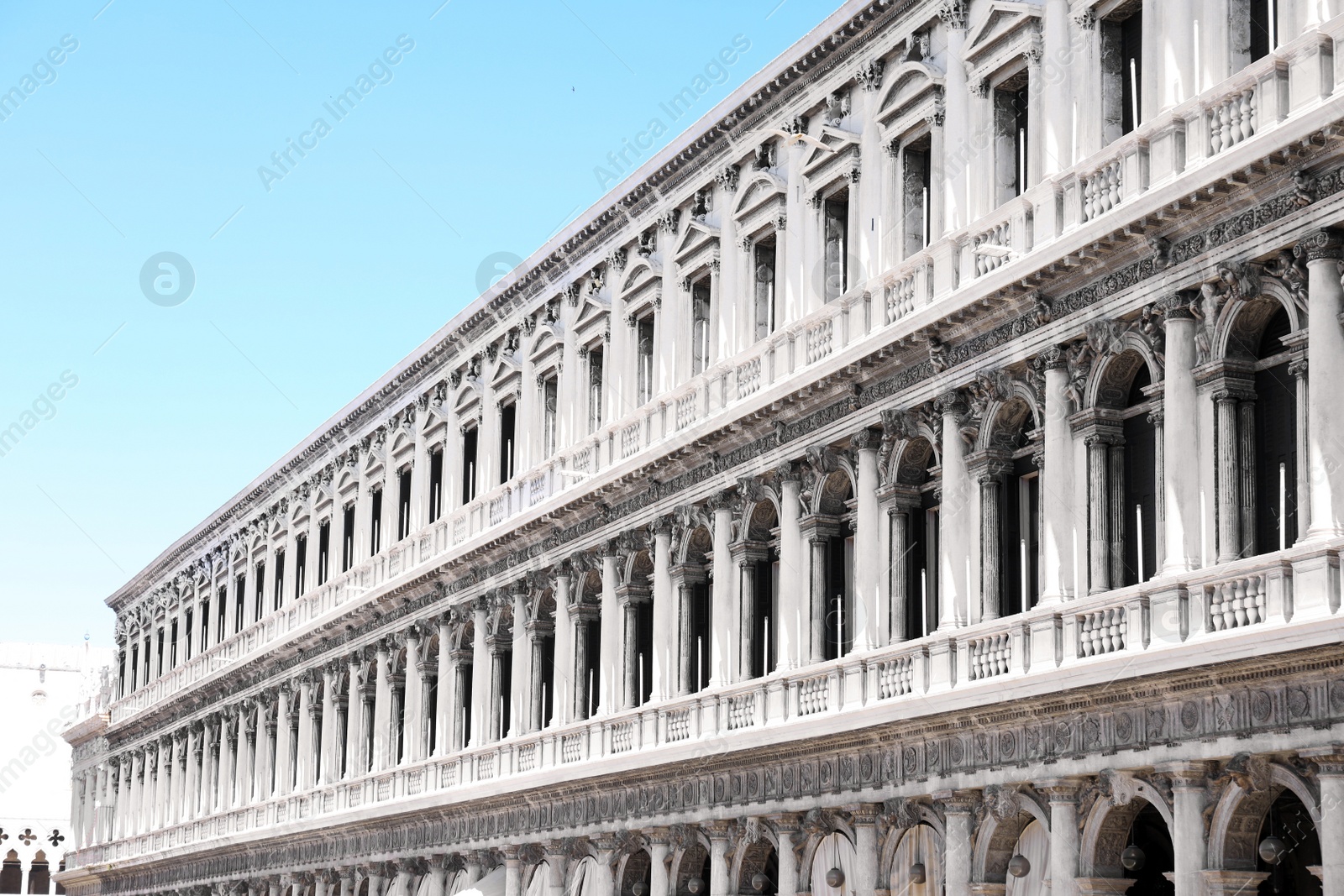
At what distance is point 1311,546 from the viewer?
18188mm

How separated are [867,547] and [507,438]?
46.7ft

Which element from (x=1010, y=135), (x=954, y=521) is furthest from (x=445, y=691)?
(x=1010, y=135)

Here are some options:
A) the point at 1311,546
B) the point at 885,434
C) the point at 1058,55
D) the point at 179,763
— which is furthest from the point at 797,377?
the point at 179,763

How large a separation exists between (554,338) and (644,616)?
6102 millimetres

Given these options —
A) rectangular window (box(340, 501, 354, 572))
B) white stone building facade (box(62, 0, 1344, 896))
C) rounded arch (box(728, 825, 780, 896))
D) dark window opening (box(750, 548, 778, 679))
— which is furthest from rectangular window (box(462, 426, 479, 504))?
rounded arch (box(728, 825, 780, 896))

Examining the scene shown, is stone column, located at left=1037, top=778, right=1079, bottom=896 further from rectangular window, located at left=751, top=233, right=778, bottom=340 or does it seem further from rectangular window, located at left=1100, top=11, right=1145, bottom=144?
rectangular window, located at left=751, top=233, right=778, bottom=340

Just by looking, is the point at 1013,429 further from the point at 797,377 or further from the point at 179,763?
the point at 179,763

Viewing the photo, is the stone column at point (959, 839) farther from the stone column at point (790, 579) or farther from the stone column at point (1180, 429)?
the stone column at point (790, 579)

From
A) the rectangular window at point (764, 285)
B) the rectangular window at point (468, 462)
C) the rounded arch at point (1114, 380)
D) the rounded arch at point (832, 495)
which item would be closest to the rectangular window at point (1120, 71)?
the rounded arch at point (1114, 380)

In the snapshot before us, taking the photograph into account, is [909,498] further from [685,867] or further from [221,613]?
[221,613]

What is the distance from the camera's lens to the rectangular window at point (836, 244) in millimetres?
28016

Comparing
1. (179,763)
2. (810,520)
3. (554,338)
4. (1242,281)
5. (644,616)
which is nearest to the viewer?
(1242,281)

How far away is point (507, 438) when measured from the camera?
1529 inches

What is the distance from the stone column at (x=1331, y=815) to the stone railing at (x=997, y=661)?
Answer: 3.31 feet
